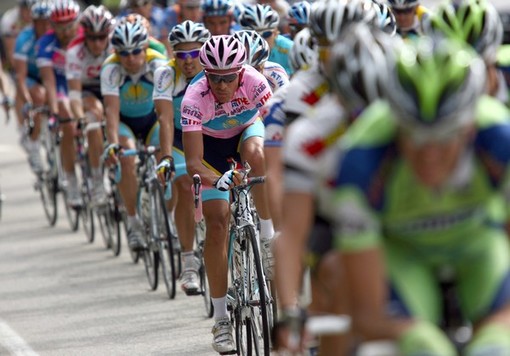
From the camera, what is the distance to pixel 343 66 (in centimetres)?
530

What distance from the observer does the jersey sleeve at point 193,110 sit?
30.2 ft

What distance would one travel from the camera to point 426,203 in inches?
188

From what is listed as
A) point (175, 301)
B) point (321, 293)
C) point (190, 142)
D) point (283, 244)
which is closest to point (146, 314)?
point (175, 301)

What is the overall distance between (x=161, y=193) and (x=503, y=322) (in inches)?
281

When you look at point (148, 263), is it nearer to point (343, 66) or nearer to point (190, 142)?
point (190, 142)

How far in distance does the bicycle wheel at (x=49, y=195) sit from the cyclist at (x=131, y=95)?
3.00 meters

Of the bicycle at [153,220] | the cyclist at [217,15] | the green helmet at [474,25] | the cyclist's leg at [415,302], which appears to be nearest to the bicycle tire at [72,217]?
the cyclist at [217,15]

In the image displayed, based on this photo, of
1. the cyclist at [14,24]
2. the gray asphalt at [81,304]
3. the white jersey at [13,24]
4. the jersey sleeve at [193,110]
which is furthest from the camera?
the white jersey at [13,24]

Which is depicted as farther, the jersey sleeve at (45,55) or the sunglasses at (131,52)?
the jersey sleeve at (45,55)

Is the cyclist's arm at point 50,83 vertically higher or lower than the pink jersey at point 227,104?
lower

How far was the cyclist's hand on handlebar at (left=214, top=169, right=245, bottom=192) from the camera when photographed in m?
8.63

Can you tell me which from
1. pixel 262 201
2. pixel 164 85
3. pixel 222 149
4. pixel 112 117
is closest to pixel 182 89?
pixel 164 85

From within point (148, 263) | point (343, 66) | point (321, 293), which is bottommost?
point (148, 263)

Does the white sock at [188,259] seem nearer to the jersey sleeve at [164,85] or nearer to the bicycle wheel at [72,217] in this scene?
the jersey sleeve at [164,85]
